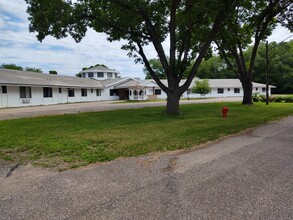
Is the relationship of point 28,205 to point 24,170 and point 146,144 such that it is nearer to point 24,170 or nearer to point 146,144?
point 24,170

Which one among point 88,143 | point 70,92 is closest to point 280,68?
point 70,92

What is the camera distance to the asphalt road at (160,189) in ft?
10.6

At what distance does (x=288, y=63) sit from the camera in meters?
61.9

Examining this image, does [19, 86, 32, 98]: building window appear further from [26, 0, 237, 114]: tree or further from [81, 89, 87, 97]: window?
[26, 0, 237, 114]: tree

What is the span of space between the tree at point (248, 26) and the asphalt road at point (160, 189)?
45.1 feet

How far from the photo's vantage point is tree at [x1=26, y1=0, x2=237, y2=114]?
501 inches

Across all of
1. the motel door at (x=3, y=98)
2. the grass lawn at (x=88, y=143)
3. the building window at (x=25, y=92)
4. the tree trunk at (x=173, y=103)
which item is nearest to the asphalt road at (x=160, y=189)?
the grass lawn at (x=88, y=143)

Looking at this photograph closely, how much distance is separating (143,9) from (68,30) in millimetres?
4898

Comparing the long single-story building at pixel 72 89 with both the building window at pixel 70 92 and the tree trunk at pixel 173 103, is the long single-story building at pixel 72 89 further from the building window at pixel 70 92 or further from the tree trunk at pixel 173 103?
the tree trunk at pixel 173 103

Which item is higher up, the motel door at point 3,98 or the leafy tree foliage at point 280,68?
the leafy tree foliage at point 280,68

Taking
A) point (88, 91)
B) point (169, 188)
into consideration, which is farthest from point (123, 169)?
point (88, 91)

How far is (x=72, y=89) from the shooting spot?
33656 millimetres

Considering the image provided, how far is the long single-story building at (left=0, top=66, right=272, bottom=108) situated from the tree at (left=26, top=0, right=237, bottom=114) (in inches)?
527

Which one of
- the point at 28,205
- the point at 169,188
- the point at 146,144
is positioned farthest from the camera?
the point at 146,144
